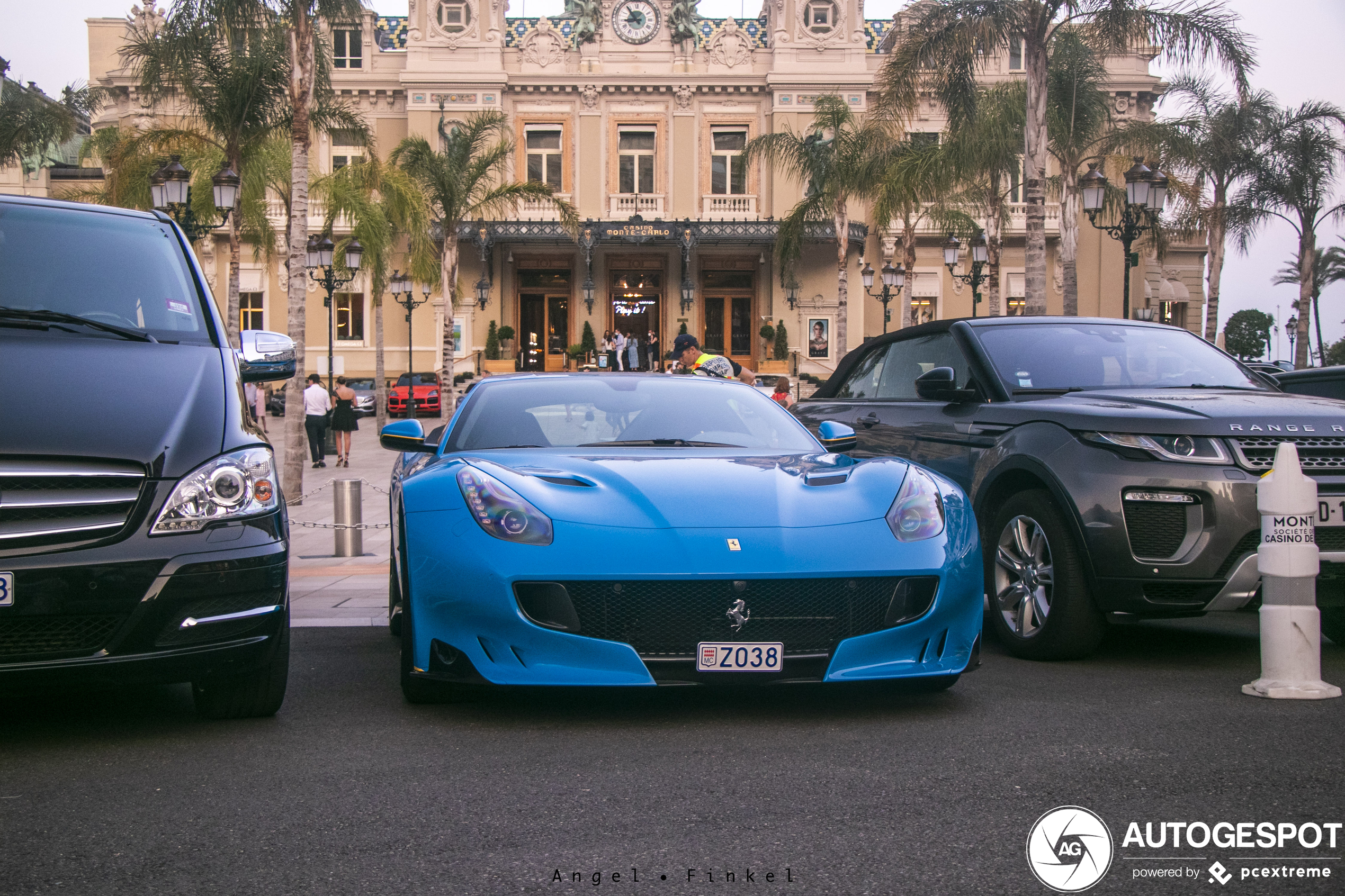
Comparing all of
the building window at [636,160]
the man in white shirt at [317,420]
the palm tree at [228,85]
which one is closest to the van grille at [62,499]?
the palm tree at [228,85]

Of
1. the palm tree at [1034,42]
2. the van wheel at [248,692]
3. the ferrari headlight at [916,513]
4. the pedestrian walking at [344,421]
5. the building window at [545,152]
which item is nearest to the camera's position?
the van wheel at [248,692]

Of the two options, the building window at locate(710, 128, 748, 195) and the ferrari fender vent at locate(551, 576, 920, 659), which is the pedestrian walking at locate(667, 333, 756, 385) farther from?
the building window at locate(710, 128, 748, 195)

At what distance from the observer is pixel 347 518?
10453 millimetres

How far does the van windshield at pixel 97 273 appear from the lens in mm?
4805

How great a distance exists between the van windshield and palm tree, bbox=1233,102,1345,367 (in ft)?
110

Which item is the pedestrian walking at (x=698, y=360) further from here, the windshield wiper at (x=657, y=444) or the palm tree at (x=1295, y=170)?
the palm tree at (x=1295, y=170)

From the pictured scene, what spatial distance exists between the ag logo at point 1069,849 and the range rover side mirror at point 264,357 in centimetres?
355

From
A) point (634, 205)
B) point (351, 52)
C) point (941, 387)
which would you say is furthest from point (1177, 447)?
point (351, 52)

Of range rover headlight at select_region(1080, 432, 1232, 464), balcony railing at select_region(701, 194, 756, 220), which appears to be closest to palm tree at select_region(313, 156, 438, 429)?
balcony railing at select_region(701, 194, 756, 220)

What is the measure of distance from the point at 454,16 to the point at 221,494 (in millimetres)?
43687

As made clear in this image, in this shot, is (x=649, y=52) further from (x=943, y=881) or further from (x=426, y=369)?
(x=943, y=881)

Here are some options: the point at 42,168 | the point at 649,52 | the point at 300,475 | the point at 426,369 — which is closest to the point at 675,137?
the point at 649,52

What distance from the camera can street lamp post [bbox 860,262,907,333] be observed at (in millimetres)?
36719

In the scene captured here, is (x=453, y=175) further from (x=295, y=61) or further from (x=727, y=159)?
(x=727, y=159)
